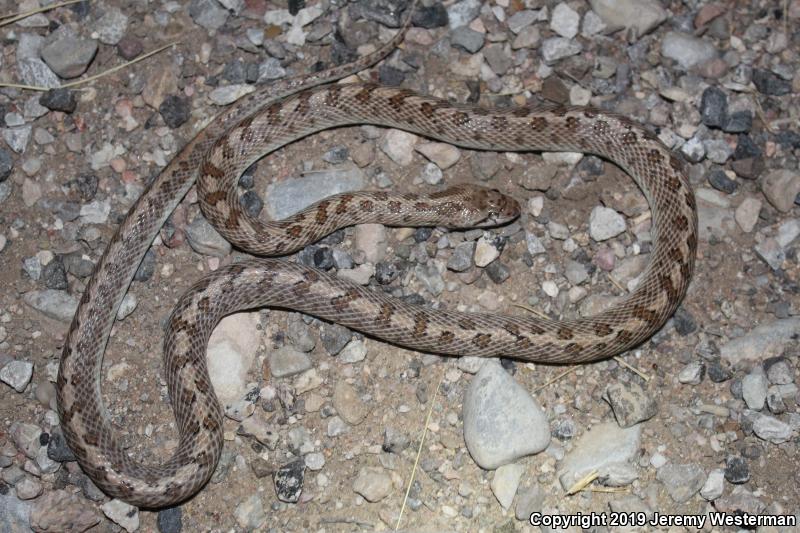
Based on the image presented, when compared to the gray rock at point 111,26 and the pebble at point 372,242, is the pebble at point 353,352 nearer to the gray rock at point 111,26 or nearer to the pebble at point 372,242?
the pebble at point 372,242

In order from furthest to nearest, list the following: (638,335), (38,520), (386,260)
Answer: (386,260)
(638,335)
(38,520)

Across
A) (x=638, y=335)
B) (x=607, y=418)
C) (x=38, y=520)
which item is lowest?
(x=38, y=520)

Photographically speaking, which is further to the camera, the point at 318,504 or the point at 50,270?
the point at 50,270

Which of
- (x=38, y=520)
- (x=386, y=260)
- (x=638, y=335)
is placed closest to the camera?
(x=38, y=520)

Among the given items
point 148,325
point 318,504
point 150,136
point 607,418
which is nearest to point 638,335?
point 607,418

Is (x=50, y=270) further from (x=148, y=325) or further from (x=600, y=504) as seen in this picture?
(x=600, y=504)

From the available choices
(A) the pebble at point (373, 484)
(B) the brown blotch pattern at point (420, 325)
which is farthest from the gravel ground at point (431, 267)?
(B) the brown blotch pattern at point (420, 325)

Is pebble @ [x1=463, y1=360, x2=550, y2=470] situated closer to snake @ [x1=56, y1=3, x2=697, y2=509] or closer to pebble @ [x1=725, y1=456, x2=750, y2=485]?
snake @ [x1=56, y1=3, x2=697, y2=509]

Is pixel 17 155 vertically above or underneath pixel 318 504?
above
